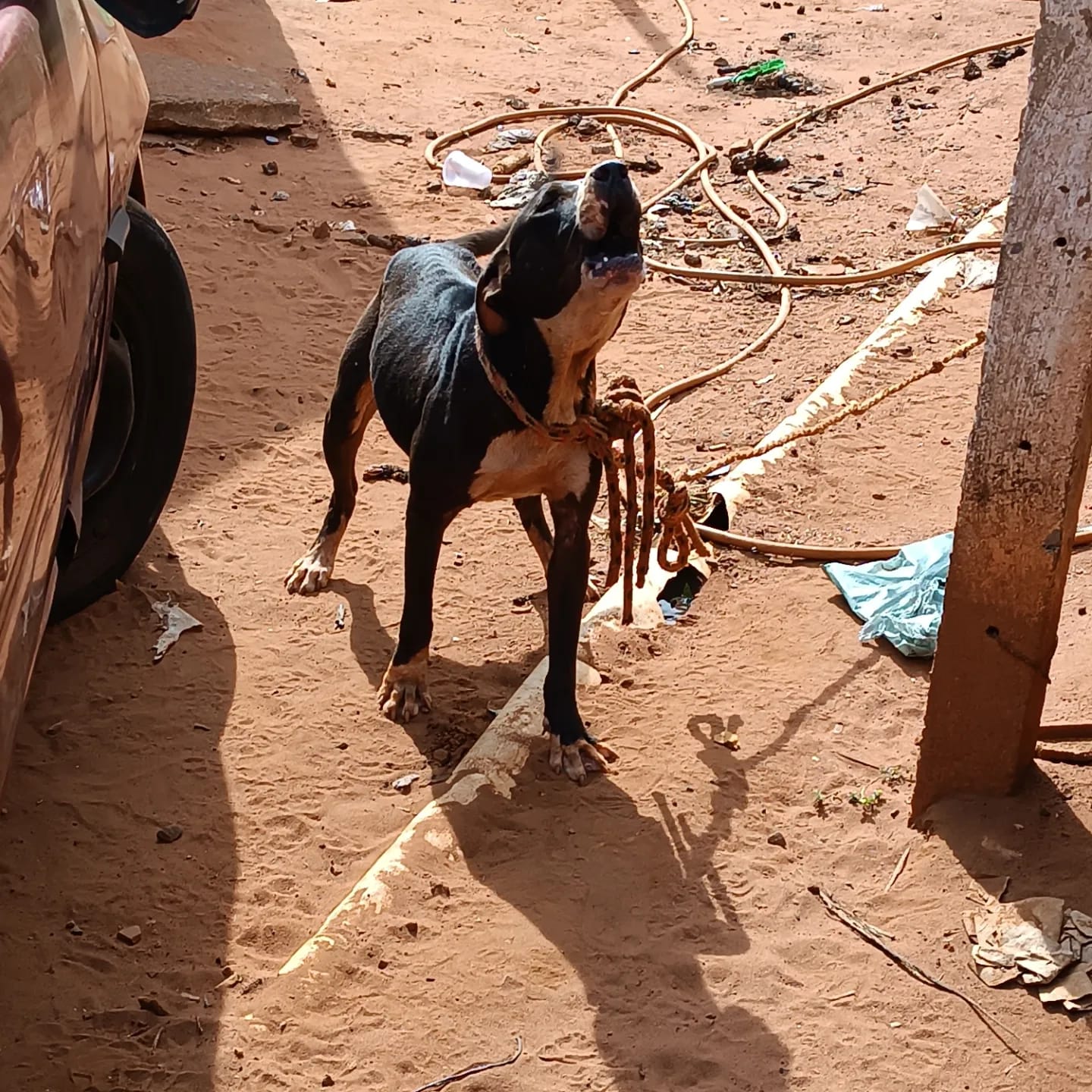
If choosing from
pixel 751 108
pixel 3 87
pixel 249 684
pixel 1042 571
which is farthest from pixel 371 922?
pixel 751 108

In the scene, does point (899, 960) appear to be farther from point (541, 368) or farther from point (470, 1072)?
point (541, 368)

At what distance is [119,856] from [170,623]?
115cm

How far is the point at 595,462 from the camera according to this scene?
13.3ft

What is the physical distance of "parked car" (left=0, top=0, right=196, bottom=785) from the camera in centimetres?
266

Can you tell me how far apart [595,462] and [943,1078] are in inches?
71.0

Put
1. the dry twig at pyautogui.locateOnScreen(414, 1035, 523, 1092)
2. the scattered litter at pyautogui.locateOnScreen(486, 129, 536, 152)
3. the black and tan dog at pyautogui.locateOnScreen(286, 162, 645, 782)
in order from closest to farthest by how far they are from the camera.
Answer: the dry twig at pyautogui.locateOnScreen(414, 1035, 523, 1092), the black and tan dog at pyautogui.locateOnScreen(286, 162, 645, 782), the scattered litter at pyautogui.locateOnScreen(486, 129, 536, 152)

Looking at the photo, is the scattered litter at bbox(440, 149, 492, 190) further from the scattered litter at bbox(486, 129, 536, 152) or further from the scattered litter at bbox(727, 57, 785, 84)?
the scattered litter at bbox(727, 57, 785, 84)

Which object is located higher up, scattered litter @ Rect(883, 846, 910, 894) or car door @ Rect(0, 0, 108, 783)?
car door @ Rect(0, 0, 108, 783)

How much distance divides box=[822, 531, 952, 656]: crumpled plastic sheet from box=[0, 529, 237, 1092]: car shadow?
2021mm

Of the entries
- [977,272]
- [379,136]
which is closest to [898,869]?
[977,272]

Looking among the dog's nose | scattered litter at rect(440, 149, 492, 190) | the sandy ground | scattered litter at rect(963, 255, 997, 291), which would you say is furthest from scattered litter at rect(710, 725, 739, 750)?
scattered litter at rect(440, 149, 492, 190)

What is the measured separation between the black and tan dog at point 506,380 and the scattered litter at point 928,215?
3.86 meters

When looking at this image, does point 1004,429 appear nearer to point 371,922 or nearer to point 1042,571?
point 1042,571

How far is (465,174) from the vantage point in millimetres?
8734
